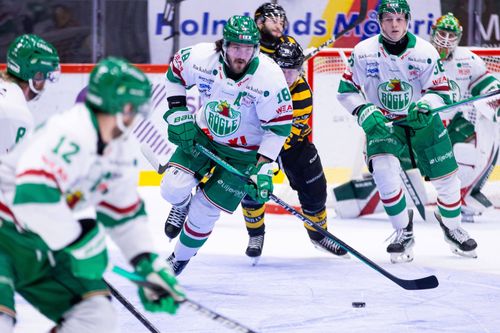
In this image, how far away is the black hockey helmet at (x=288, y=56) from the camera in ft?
17.6

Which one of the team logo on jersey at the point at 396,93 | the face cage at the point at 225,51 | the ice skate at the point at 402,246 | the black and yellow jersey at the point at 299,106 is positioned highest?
the face cage at the point at 225,51

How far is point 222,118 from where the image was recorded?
4926mm

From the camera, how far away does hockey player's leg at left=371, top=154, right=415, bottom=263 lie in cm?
552

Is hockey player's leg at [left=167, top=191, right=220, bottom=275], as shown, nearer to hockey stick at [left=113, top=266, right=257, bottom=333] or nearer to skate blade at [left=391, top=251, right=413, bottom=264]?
skate blade at [left=391, top=251, right=413, bottom=264]

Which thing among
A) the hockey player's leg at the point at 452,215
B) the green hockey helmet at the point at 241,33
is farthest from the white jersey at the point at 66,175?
the hockey player's leg at the point at 452,215

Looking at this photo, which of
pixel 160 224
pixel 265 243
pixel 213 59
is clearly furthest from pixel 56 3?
pixel 213 59

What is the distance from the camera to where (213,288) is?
5094mm

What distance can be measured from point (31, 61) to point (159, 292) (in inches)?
52.7

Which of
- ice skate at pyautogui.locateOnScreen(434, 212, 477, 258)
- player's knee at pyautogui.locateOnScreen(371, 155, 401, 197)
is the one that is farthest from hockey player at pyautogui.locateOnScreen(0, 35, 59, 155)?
ice skate at pyautogui.locateOnScreen(434, 212, 477, 258)

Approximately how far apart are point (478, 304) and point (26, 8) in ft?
14.4

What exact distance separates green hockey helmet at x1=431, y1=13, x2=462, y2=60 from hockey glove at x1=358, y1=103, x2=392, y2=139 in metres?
0.95

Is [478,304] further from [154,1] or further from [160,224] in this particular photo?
[154,1]

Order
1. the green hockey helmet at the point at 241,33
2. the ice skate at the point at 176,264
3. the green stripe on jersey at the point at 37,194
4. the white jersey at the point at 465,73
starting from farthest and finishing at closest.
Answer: the white jersey at the point at 465,73 → the ice skate at the point at 176,264 → the green hockey helmet at the point at 241,33 → the green stripe on jersey at the point at 37,194

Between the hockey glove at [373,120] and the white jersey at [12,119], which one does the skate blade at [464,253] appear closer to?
the hockey glove at [373,120]
